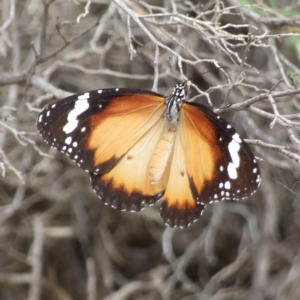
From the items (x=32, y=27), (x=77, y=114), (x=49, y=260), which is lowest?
(x=49, y=260)

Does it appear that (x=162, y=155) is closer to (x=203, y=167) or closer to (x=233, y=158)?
(x=203, y=167)

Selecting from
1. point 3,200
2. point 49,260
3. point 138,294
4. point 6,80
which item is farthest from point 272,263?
point 6,80

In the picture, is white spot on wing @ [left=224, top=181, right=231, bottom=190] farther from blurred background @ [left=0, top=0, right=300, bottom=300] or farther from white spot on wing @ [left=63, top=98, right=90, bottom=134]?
blurred background @ [left=0, top=0, right=300, bottom=300]

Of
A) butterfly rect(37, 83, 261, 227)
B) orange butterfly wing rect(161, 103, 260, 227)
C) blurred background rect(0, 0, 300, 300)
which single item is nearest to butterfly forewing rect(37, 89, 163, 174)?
butterfly rect(37, 83, 261, 227)

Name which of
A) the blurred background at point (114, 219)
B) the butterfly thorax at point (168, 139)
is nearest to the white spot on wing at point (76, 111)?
the butterfly thorax at point (168, 139)

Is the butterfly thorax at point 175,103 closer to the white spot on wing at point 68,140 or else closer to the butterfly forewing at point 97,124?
the butterfly forewing at point 97,124

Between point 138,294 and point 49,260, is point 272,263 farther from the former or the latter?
point 49,260

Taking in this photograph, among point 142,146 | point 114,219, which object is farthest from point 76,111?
point 114,219
